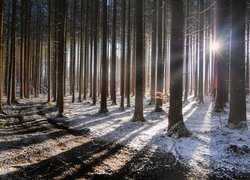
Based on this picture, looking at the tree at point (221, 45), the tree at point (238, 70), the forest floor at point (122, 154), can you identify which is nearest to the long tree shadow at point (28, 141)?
the forest floor at point (122, 154)

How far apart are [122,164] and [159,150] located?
1.58 meters

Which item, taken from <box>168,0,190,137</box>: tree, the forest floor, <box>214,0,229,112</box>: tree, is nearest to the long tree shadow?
the forest floor

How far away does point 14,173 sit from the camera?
550 cm

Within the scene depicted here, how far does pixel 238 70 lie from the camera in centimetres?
920

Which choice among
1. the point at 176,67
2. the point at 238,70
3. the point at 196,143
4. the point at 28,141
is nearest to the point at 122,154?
the point at 196,143

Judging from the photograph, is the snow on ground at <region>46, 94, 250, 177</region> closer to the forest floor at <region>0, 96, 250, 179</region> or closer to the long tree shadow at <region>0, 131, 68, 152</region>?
the forest floor at <region>0, 96, 250, 179</region>

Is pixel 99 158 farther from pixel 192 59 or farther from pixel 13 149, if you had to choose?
pixel 192 59

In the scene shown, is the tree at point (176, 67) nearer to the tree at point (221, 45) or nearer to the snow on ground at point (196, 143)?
the snow on ground at point (196, 143)

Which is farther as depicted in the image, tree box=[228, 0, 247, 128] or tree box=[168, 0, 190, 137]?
tree box=[228, 0, 247, 128]

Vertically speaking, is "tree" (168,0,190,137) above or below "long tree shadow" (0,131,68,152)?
above

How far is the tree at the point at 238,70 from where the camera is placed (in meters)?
9.09

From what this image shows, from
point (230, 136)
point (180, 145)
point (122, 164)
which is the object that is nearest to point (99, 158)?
point (122, 164)

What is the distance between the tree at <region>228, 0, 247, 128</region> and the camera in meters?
9.09

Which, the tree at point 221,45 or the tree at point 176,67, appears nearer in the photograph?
the tree at point 176,67
